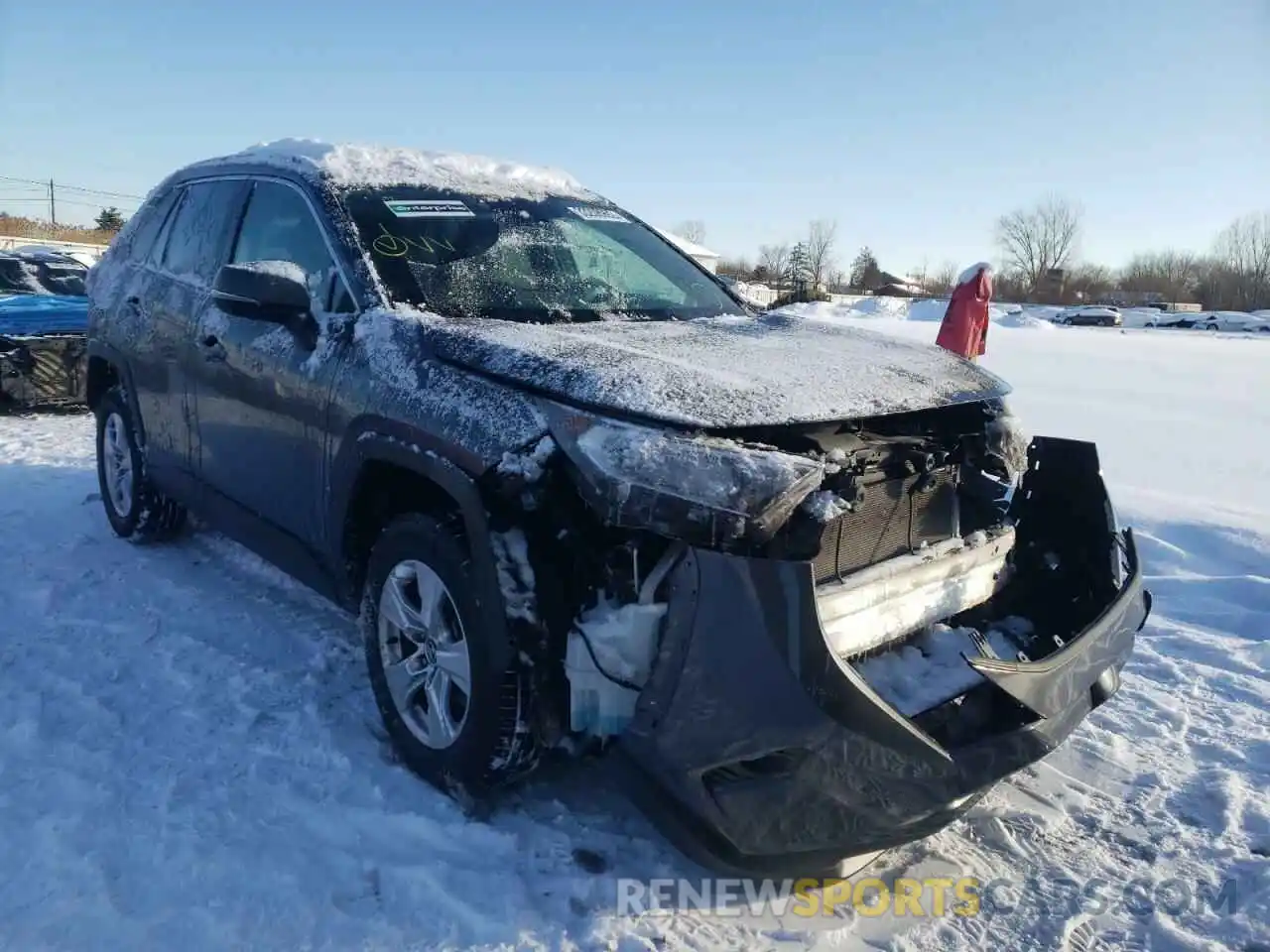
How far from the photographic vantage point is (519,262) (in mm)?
3518

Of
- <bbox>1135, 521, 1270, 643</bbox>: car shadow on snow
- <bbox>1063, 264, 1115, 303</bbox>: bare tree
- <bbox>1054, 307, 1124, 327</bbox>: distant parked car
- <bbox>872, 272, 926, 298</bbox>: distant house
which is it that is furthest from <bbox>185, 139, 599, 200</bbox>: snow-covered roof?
<bbox>1063, 264, 1115, 303</bbox>: bare tree

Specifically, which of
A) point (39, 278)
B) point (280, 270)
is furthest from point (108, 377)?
point (39, 278)

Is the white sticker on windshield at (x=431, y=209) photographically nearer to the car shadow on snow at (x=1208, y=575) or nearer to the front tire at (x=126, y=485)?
the front tire at (x=126, y=485)

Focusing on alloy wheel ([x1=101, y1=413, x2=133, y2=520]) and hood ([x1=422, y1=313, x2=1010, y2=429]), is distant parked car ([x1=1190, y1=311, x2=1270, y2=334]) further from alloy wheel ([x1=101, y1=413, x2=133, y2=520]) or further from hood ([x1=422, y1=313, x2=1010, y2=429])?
alloy wheel ([x1=101, y1=413, x2=133, y2=520])

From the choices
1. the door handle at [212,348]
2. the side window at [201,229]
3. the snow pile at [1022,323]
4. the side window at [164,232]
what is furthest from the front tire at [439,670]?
the snow pile at [1022,323]

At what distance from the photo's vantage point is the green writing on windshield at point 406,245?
323 cm

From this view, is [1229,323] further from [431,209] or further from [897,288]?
[431,209]

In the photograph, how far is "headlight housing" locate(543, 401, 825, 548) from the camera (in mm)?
2084

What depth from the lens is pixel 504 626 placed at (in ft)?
7.86

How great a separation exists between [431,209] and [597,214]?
93 centimetres

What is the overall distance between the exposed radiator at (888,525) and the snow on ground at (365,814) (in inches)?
34.3

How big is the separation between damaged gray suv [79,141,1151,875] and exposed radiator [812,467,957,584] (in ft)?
0.04

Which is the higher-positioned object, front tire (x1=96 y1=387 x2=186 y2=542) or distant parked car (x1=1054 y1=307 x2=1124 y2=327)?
distant parked car (x1=1054 y1=307 x2=1124 y2=327)

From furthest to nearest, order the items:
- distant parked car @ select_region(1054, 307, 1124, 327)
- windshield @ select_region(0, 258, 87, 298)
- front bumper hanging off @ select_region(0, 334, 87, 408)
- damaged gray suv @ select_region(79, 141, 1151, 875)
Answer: distant parked car @ select_region(1054, 307, 1124, 327) → windshield @ select_region(0, 258, 87, 298) → front bumper hanging off @ select_region(0, 334, 87, 408) → damaged gray suv @ select_region(79, 141, 1151, 875)
